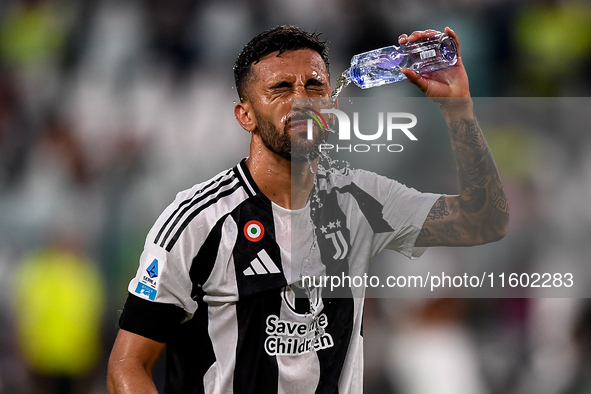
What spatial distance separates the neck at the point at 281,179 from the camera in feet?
6.11

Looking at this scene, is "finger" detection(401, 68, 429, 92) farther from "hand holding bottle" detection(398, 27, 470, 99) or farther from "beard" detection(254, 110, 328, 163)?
"beard" detection(254, 110, 328, 163)

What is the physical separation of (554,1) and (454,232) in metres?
2.16

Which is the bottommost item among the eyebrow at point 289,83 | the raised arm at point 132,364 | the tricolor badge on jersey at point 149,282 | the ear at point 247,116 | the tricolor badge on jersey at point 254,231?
the raised arm at point 132,364

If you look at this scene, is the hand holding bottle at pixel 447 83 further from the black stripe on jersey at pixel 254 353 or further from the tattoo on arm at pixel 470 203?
the black stripe on jersey at pixel 254 353

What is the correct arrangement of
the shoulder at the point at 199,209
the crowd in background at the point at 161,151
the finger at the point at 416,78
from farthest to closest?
the crowd in background at the point at 161,151 < the shoulder at the point at 199,209 < the finger at the point at 416,78

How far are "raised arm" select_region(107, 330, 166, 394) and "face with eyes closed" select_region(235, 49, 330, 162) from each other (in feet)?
2.38

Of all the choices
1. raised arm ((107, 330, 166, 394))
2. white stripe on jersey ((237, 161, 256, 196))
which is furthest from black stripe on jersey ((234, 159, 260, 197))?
raised arm ((107, 330, 166, 394))

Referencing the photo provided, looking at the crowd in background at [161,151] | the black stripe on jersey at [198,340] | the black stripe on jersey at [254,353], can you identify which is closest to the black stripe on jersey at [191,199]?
the black stripe on jersey at [198,340]

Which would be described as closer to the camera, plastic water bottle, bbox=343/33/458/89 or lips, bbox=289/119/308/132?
plastic water bottle, bbox=343/33/458/89

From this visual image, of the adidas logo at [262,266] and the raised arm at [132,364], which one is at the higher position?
the adidas logo at [262,266]

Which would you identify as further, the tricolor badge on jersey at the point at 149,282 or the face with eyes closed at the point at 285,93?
the face with eyes closed at the point at 285,93

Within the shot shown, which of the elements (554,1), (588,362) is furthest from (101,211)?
(554,1)

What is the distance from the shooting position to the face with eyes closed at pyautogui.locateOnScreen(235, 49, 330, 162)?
5.90 ft

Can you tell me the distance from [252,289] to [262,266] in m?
0.08
